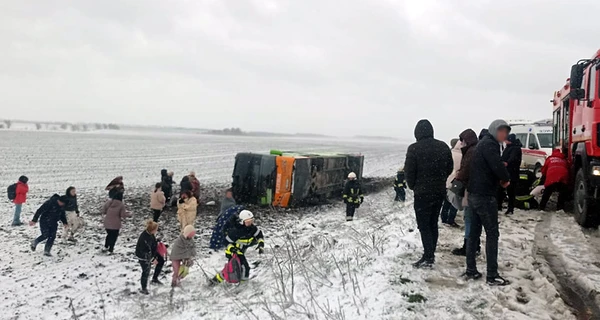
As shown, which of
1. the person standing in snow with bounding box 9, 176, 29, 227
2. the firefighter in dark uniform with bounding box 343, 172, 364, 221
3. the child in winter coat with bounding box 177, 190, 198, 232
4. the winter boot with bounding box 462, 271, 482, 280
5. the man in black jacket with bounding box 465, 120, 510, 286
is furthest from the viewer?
the firefighter in dark uniform with bounding box 343, 172, 364, 221

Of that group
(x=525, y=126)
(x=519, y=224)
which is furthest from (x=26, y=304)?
(x=525, y=126)

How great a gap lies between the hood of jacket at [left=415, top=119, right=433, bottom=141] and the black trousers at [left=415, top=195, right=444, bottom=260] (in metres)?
0.80

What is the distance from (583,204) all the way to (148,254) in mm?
A: 8536

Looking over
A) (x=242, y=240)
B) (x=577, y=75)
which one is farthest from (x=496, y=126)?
(x=242, y=240)

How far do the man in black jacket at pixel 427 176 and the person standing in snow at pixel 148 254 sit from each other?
5079 mm

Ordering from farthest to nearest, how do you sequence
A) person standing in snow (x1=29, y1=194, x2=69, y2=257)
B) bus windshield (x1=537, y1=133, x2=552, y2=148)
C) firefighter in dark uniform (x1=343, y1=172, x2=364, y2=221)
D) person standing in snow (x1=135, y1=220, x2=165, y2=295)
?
1. bus windshield (x1=537, y1=133, x2=552, y2=148)
2. firefighter in dark uniform (x1=343, y1=172, x2=364, y2=221)
3. person standing in snow (x1=29, y1=194, x2=69, y2=257)
4. person standing in snow (x1=135, y1=220, x2=165, y2=295)

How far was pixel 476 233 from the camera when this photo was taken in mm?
5492

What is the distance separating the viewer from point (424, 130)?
19.1 feet

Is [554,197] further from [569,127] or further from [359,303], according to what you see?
[359,303]

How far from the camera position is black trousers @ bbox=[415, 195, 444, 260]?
5.74 m

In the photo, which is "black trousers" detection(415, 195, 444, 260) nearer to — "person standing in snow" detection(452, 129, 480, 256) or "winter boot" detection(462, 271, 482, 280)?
"person standing in snow" detection(452, 129, 480, 256)

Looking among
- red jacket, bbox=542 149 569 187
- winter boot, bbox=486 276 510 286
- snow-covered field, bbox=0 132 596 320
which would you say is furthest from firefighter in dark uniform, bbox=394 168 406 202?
winter boot, bbox=486 276 510 286

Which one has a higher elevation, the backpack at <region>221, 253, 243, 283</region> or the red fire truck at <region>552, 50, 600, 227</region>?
the red fire truck at <region>552, 50, 600, 227</region>

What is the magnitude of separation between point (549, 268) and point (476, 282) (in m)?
1.68
